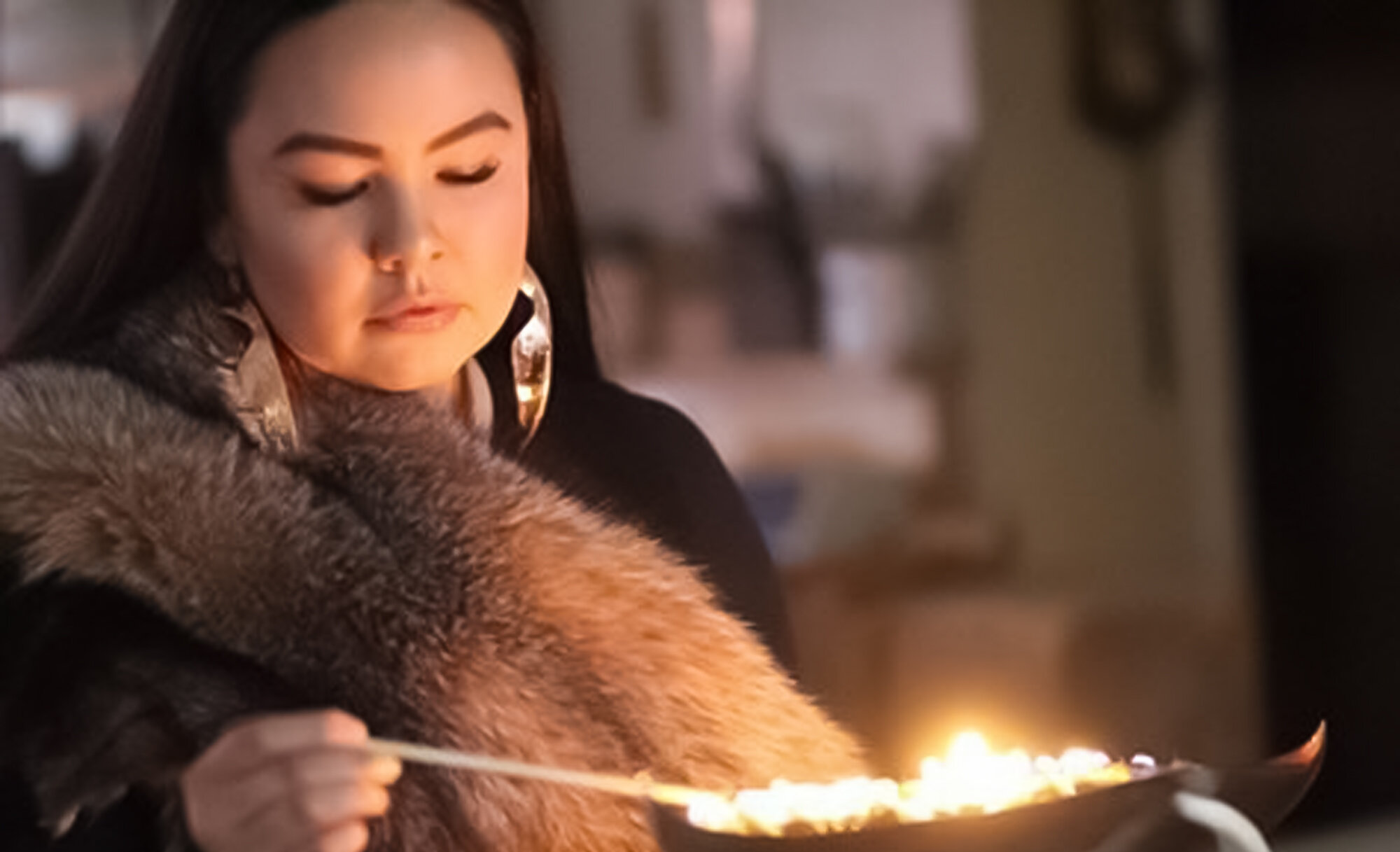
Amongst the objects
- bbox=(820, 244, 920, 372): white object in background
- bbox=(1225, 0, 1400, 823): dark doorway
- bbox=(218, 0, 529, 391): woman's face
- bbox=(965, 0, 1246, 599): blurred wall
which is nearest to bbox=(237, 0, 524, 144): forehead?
bbox=(218, 0, 529, 391): woman's face

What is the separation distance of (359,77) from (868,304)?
0.48 meters

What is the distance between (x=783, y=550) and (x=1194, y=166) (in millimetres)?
474

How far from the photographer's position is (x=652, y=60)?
0.77m

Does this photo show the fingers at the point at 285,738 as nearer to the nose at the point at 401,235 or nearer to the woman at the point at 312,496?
the woman at the point at 312,496

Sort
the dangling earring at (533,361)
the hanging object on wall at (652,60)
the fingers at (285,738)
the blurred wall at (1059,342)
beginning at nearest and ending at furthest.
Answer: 1. the fingers at (285,738)
2. the dangling earring at (533,361)
3. the hanging object on wall at (652,60)
4. the blurred wall at (1059,342)

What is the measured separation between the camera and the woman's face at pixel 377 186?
471mm

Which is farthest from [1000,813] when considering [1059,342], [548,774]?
[1059,342]

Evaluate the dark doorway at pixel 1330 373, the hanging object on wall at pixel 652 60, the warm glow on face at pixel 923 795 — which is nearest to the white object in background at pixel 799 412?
the hanging object on wall at pixel 652 60

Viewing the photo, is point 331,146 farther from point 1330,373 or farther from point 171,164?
point 1330,373

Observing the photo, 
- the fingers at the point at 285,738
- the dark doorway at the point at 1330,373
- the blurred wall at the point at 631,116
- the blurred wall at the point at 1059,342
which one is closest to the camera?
the fingers at the point at 285,738

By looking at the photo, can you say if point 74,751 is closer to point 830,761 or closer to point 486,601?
point 486,601

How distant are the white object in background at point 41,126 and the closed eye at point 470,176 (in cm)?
19

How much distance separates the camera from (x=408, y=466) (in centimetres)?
50

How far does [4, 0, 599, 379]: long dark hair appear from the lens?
18.8 inches
